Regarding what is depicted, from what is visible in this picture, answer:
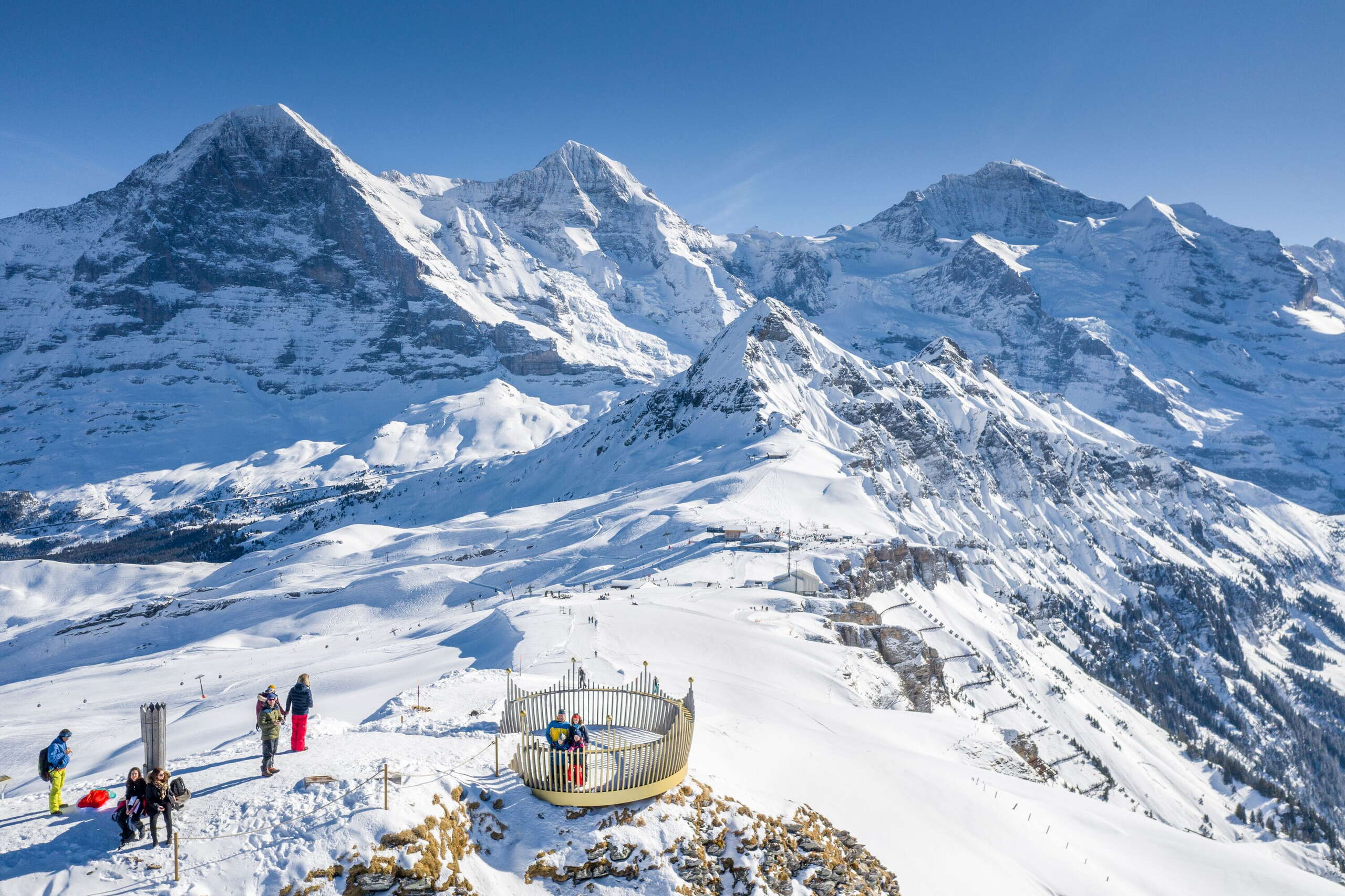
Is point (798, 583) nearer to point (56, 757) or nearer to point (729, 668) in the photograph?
point (729, 668)

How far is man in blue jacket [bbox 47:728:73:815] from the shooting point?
38.7 feet

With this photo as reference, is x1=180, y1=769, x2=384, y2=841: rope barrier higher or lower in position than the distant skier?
lower

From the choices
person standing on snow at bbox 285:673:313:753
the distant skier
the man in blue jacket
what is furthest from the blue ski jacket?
person standing on snow at bbox 285:673:313:753

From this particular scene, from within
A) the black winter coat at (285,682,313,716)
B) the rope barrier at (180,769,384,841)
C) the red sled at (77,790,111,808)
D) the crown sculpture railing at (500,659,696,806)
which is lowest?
the crown sculpture railing at (500,659,696,806)

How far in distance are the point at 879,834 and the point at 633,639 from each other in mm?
20134

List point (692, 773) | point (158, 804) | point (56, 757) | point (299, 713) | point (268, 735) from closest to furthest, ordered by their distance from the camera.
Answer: point (158, 804) → point (56, 757) → point (268, 735) → point (299, 713) → point (692, 773)

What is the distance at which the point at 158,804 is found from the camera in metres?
10.8

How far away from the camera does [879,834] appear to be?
673 inches

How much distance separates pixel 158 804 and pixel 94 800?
2045mm

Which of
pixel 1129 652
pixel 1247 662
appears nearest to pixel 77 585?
pixel 1129 652

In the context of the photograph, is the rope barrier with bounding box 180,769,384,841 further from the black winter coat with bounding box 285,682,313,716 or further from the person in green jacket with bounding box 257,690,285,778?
the black winter coat with bounding box 285,682,313,716

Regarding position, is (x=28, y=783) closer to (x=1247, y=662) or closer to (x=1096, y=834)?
(x=1096, y=834)

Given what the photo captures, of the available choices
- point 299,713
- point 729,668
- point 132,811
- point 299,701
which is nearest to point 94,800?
point 132,811

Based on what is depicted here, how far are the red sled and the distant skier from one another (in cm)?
155
